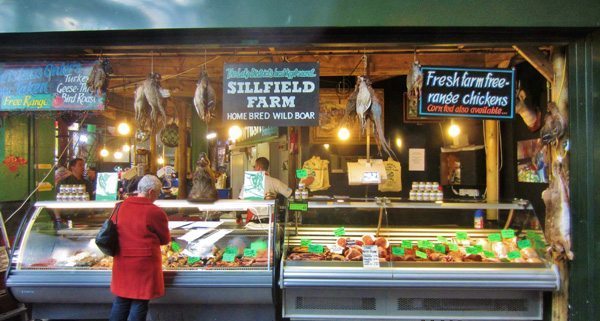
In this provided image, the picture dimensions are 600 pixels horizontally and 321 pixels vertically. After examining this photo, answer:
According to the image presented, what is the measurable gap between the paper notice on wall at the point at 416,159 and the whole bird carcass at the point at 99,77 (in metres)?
5.78

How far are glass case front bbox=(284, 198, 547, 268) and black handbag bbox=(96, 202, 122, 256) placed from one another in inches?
70.5

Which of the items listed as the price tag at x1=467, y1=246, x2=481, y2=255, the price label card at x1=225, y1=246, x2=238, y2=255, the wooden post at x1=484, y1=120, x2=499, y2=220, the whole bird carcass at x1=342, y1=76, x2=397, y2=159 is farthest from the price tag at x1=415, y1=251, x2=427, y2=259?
the wooden post at x1=484, y1=120, x2=499, y2=220

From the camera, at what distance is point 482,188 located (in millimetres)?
7285

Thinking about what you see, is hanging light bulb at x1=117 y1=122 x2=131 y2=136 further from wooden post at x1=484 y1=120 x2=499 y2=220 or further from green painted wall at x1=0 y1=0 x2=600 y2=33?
wooden post at x1=484 y1=120 x2=499 y2=220

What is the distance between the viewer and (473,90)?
14.5ft

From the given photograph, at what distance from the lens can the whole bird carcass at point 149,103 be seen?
4.45 meters

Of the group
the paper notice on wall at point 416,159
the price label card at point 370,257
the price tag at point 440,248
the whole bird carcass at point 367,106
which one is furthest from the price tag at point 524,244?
the paper notice on wall at point 416,159

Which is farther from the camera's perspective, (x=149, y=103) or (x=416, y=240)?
(x=416, y=240)

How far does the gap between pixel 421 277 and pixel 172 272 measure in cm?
274

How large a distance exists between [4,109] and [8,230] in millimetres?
2620

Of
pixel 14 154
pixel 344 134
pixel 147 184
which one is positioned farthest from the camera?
pixel 344 134

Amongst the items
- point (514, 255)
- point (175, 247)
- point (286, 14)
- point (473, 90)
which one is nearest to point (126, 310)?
point (175, 247)

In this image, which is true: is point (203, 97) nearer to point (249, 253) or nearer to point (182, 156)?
point (249, 253)

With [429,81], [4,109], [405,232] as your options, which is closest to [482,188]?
[405,232]
